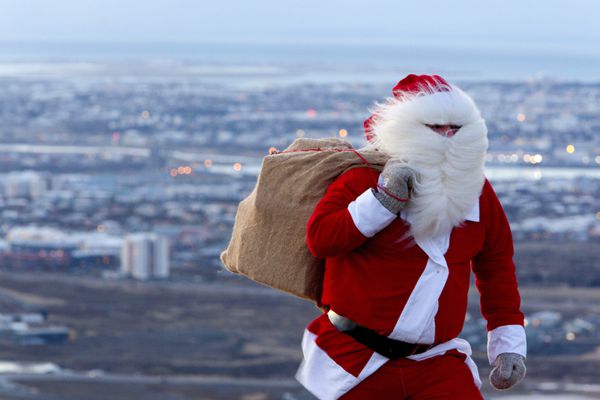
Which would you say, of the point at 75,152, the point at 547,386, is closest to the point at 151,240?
the point at 547,386

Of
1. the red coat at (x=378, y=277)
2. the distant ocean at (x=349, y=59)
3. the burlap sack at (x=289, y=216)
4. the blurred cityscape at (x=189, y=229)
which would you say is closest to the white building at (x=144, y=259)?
the blurred cityscape at (x=189, y=229)

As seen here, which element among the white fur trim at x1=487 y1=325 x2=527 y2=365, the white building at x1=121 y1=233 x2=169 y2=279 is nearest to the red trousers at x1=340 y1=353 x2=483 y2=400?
the white fur trim at x1=487 y1=325 x2=527 y2=365

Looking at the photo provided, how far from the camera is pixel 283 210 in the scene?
2.68 meters

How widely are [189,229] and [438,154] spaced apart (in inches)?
1327

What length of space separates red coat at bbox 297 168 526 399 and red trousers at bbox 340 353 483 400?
2cm

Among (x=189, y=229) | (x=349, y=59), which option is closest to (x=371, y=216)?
(x=189, y=229)

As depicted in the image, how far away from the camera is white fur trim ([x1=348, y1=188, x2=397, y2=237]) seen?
2.47 m

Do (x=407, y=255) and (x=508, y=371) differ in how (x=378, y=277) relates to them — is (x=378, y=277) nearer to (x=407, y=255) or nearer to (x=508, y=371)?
(x=407, y=255)

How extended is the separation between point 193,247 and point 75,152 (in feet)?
62.8

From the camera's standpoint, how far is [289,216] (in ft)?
8.75

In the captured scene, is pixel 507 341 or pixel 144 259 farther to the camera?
pixel 144 259

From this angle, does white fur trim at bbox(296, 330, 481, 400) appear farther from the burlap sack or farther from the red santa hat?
the red santa hat

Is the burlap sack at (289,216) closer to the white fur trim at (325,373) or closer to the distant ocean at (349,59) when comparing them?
the white fur trim at (325,373)

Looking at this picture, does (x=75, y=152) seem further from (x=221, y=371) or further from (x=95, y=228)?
(x=221, y=371)
